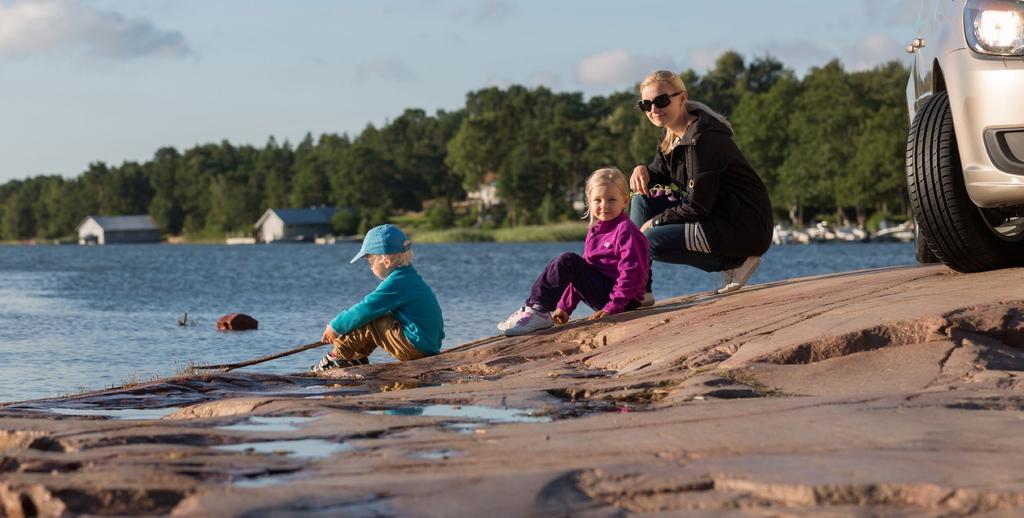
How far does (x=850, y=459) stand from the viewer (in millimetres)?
3842

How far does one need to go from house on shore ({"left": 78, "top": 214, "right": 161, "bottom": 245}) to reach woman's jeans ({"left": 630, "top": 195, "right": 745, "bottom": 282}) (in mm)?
168144

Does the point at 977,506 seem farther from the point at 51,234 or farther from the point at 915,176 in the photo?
the point at 51,234

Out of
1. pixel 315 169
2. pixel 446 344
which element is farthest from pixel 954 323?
pixel 315 169

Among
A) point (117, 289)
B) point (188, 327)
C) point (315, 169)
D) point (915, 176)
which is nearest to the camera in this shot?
point (915, 176)

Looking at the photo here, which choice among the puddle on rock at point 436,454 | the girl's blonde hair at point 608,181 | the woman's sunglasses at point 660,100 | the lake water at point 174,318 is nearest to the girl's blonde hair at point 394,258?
the girl's blonde hair at point 608,181

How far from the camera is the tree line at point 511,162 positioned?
301ft

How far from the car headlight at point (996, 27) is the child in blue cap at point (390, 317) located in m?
3.48

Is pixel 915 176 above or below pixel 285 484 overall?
above

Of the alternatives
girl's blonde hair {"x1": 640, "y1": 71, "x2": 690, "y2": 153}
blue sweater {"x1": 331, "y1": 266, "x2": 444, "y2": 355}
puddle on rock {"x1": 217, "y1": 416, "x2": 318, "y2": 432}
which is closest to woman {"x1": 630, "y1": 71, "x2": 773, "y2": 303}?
girl's blonde hair {"x1": 640, "y1": 71, "x2": 690, "y2": 153}

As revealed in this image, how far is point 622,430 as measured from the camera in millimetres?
4465

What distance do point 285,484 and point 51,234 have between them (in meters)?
193

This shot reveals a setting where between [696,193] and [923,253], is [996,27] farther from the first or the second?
[923,253]

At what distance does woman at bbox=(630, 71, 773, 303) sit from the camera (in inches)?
334

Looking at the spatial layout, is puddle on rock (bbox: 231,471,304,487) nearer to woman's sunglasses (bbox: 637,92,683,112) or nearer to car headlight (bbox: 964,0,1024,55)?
car headlight (bbox: 964,0,1024,55)
